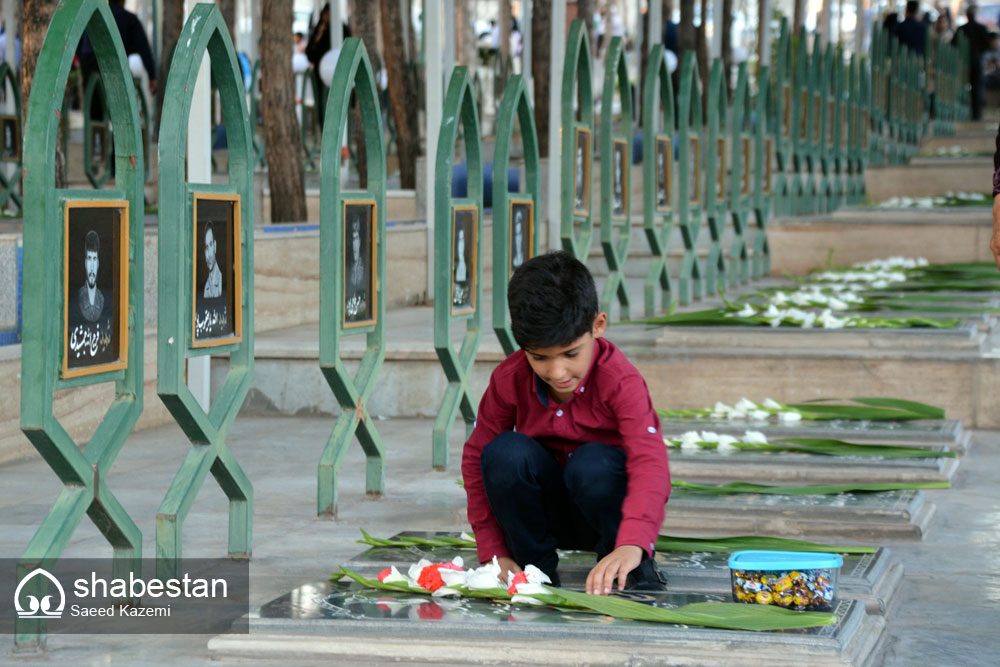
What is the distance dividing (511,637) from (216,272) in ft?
3.96

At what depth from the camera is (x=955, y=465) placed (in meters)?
4.62

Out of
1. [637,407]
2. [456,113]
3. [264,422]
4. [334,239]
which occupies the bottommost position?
[264,422]

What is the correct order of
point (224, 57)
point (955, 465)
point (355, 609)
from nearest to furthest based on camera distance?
point (355, 609) → point (224, 57) → point (955, 465)

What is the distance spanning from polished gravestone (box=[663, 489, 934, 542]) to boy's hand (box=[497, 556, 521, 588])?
91 cm

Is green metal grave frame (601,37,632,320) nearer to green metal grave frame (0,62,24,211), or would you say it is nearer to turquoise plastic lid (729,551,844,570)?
turquoise plastic lid (729,551,844,570)

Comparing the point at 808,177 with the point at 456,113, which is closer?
the point at 456,113

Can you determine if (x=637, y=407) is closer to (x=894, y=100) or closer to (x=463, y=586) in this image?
(x=463, y=586)

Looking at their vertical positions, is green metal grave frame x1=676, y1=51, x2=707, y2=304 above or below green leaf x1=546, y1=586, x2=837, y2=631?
above

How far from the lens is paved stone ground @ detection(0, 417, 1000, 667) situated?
9.41ft

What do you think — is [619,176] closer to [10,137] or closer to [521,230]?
[521,230]

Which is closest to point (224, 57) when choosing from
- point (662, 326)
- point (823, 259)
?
point (662, 326)

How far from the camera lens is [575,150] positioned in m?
6.21

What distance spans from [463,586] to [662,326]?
3.62 metres

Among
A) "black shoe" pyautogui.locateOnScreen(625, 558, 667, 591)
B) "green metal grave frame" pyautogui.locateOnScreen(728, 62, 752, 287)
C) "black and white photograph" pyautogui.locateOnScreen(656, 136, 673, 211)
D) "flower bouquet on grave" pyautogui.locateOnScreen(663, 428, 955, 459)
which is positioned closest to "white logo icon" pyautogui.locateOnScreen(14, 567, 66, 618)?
"black shoe" pyautogui.locateOnScreen(625, 558, 667, 591)
